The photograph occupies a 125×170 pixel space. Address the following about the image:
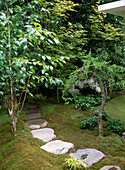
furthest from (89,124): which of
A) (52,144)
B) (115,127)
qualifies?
(52,144)

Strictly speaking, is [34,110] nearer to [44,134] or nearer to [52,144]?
[44,134]

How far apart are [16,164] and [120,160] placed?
5.31 feet

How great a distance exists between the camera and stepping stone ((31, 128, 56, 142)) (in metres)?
3.43

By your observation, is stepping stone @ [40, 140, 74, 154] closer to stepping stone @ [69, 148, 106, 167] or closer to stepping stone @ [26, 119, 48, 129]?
stepping stone @ [69, 148, 106, 167]

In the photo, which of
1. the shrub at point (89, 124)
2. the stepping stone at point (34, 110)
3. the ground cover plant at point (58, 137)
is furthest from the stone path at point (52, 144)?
the shrub at point (89, 124)

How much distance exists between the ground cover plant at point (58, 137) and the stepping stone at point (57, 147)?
0.12 metres

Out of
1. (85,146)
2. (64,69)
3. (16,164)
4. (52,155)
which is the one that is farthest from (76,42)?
(16,164)

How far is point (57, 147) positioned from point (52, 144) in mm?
163

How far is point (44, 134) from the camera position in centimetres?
361

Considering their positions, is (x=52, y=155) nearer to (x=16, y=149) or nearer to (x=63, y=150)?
(x=63, y=150)

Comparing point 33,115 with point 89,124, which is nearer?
point 89,124

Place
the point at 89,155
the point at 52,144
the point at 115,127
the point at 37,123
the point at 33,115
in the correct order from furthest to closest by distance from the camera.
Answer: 1. the point at 33,115
2. the point at 37,123
3. the point at 115,127
4. the point at 52,144
5. the point at 89,155

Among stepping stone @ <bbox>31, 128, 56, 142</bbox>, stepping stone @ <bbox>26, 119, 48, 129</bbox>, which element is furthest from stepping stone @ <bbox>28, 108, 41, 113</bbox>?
stepping stone @ <bbox>31, 128, 56, 142</bbox>

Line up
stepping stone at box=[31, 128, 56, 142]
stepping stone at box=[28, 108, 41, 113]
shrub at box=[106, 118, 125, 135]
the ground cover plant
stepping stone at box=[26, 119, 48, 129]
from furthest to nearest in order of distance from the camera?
1. stepping stone at box=[28, 108, 41, 113]
2. stepping stone at box=[26, 119, 48, 129]
3. shrub at box=[106, 118, 125, 135]
4. stepping stone at box=[31, 128, 56, 142]
5. the ground cover plant
